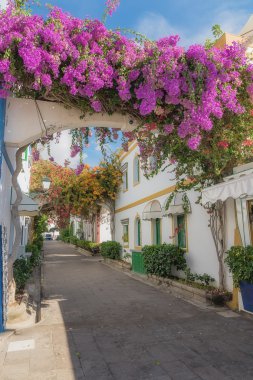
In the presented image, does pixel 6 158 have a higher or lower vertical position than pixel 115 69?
lower

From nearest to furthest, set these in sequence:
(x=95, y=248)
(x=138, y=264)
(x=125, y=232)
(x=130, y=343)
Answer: (x=130, y=343)
(x=138, y=264)
(x=125, y=232)
(x=95, y=248)

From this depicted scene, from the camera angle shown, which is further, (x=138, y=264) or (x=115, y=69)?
(x=138, y=264)

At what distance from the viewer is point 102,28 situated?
17.6 feet

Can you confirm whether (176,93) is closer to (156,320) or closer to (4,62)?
(4,62)

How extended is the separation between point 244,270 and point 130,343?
123 inches

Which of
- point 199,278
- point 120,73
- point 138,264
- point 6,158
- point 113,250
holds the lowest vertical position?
point 199,278

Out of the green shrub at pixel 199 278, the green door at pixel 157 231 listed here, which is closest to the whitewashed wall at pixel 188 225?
the green shrub at pixel 199 278

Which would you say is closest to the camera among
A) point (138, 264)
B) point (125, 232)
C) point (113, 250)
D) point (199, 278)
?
point (199, 278)

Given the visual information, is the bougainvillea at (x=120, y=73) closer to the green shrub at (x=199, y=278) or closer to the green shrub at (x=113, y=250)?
the green shrub at (x=199, y=278)

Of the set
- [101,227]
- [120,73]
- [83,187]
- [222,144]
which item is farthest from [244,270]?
[101,227]

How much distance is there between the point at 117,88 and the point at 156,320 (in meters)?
5.16

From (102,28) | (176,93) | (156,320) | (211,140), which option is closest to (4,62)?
(102,28)

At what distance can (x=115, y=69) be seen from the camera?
215 inches

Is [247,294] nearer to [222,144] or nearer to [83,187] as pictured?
[222,144]
